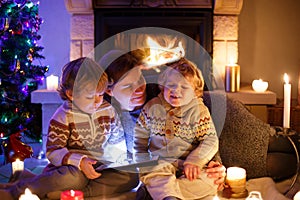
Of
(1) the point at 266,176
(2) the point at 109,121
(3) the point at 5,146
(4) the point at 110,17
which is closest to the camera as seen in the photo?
(2) the point at 109,121

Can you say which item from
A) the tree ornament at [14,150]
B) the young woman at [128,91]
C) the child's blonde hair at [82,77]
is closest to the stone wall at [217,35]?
the tree ornament at [14,150]

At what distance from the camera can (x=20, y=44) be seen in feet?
9.33

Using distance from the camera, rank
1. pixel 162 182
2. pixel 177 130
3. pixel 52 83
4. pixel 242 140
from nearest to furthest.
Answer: pixel 162 182
pixel 177 130
pixel 242 140
pixel 52 83

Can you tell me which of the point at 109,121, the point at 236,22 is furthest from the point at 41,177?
the point at 236,22

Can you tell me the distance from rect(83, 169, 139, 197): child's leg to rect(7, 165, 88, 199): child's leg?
0.24ft

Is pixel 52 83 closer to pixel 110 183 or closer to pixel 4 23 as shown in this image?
pixel 4 23

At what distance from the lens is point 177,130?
183 centimetres

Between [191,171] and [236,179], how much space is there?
232 millimetres

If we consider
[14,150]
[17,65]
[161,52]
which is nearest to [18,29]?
A: [17,65]

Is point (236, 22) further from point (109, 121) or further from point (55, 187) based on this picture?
point (55, 187)

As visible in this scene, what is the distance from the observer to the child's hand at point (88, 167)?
1.74 metres

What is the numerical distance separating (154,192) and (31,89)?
1.60m

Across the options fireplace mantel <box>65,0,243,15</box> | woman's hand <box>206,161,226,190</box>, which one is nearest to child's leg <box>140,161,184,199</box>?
woman's hand <box>206,161,226,190</box>

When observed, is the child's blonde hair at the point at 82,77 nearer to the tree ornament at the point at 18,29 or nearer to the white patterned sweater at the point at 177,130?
the white patterned sweater at the point at 177,130
